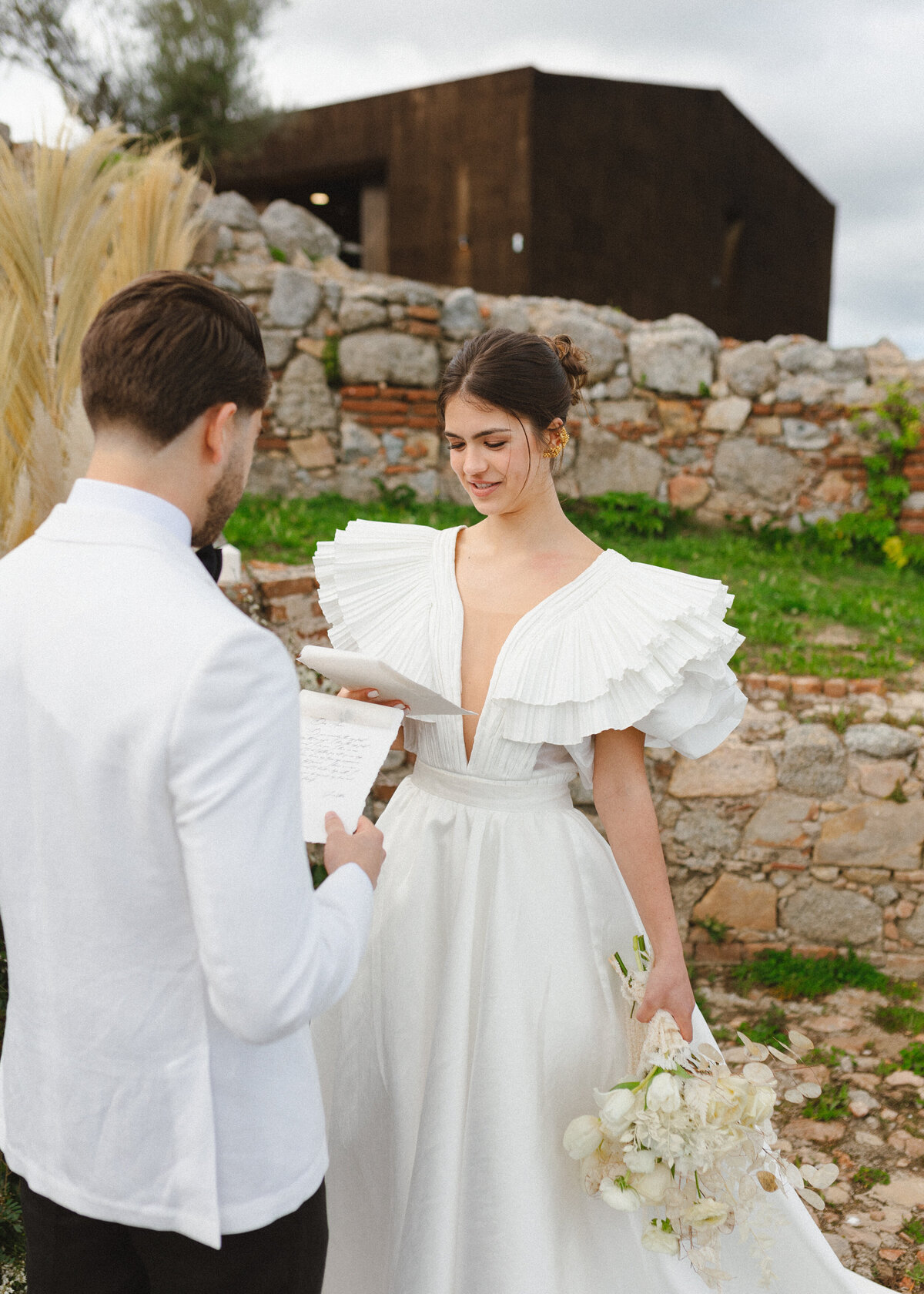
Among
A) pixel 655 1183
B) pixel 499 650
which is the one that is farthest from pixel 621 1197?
pixel 499 650

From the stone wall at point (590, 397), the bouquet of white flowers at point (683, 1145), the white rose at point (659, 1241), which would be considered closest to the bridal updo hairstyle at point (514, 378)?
the bouquet of white flowers at point (683, 1145)

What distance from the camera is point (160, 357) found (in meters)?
0.96

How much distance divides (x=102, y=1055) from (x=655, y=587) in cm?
118

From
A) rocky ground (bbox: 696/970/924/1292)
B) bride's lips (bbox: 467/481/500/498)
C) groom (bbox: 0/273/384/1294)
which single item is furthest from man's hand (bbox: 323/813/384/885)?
rocky ground (bbox: 696/970/924/1292)

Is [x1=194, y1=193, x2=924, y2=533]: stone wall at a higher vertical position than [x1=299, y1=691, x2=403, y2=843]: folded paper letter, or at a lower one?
higher

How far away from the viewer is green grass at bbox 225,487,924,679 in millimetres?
4246

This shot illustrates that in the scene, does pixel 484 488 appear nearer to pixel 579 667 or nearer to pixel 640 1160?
pixel 579 667

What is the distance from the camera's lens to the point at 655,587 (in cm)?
173

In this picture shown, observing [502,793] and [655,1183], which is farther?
[502,793]

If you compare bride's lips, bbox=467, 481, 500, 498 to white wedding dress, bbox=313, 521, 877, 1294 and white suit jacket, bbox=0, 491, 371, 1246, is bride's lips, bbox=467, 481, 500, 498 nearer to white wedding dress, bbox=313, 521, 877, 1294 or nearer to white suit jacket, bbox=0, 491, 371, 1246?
white wedding dress, bbox=313, 521, 877, 1294

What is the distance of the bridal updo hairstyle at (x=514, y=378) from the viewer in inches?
66.9

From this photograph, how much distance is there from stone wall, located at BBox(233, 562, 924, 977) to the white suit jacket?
8.16ft

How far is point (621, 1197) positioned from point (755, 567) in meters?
4.93

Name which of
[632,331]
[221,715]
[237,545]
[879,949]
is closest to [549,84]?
[632,331]
